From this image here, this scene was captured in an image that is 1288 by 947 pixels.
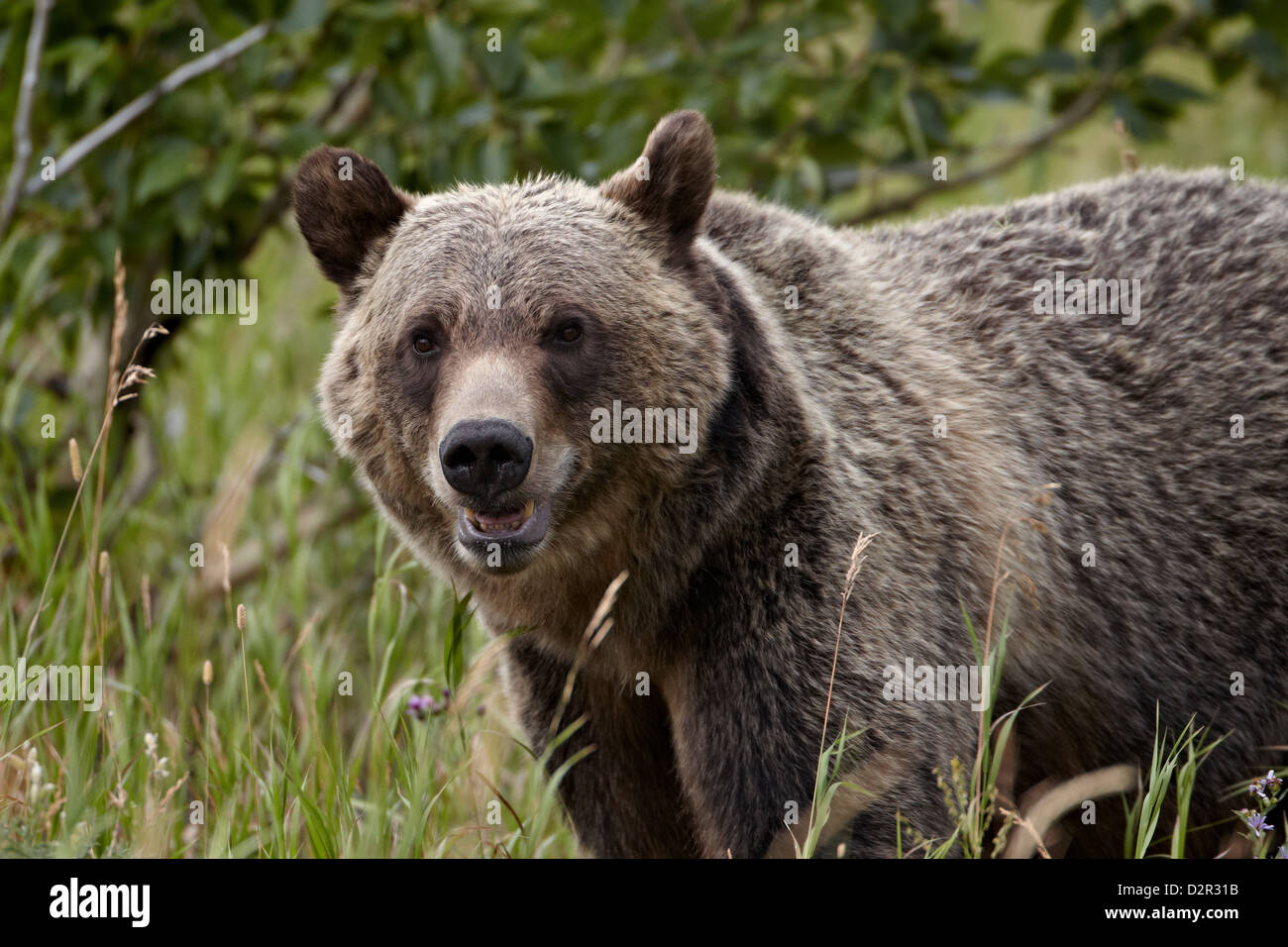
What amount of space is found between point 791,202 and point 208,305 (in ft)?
8.64

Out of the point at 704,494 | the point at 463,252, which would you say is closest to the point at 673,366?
the point at 704,494

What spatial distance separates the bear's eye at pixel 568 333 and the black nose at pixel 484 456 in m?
0.39

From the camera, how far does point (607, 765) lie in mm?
4473

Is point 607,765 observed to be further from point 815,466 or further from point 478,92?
point 478,92

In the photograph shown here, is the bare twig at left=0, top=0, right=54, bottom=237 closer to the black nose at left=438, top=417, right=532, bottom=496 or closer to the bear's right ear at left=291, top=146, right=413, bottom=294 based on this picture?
the bear's right ear at left=291, top=146, right=413, bottom=294

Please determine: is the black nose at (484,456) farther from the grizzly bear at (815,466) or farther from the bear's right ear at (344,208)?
the bear's right ear at (344,208)

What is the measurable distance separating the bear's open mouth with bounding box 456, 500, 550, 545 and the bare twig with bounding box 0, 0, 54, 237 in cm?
323

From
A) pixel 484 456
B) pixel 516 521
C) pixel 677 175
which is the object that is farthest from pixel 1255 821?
pixel 677 175

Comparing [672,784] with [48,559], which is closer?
[672,784]

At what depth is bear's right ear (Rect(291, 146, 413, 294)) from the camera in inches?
171

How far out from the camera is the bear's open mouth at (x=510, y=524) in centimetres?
382

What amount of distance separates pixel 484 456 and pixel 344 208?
3.75 feet

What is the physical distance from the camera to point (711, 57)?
20.6 ft

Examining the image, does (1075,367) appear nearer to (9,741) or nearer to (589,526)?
(589,526)
